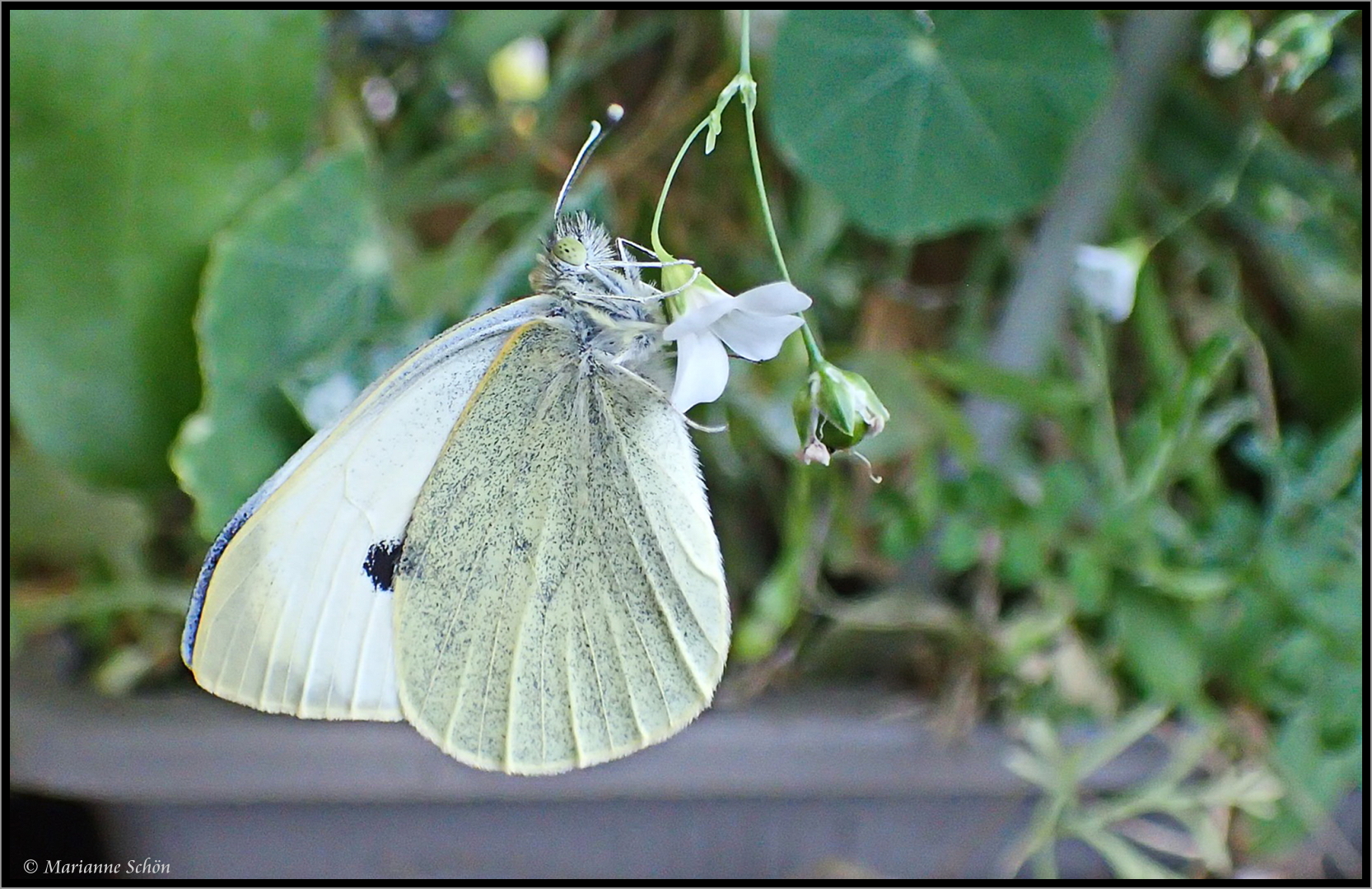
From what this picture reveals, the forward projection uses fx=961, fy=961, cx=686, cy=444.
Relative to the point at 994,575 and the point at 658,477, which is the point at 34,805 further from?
the point at 994,575

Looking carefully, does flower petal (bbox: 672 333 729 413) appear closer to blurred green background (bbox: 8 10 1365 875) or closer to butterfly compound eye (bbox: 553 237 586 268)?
butterfly compound eye (bbox: 553 237 586 268)

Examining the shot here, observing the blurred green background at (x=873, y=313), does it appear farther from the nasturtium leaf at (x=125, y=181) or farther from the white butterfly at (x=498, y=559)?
the white butterfly at (x=498, y=559)

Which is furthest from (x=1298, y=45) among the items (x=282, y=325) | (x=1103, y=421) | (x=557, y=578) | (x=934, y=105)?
(x=282, y=325)

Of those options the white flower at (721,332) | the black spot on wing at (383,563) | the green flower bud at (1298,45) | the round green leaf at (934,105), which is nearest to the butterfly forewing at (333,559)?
the black spot on wing at (383,563)

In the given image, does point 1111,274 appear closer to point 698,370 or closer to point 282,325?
point 698,370

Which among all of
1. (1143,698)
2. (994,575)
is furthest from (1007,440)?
(1143,698)

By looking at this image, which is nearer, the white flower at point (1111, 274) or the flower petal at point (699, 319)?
the flower petal at point (699, 319)

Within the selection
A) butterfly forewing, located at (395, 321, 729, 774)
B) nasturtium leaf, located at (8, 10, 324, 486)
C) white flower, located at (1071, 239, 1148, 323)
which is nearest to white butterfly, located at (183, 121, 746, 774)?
butterfly forewing, located at (395, 321, 729, 774)

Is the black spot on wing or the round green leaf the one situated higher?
the round green leaf
